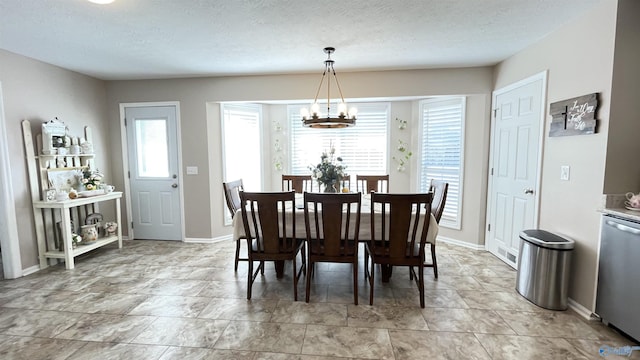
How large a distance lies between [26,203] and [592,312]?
5735mm

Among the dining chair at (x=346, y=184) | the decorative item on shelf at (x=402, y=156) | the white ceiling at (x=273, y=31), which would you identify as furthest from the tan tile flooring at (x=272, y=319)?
the white ceiling at (x=273, y=31)

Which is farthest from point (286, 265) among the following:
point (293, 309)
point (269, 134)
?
point (269, 134)

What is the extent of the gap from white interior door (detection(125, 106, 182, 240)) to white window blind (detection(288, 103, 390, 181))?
1.91 meters

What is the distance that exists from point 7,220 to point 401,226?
416 centimetres

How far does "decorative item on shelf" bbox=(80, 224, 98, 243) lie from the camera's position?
12.2 feet

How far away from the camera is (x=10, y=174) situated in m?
3.10

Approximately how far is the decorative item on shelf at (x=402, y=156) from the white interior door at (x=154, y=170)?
352 centimetres

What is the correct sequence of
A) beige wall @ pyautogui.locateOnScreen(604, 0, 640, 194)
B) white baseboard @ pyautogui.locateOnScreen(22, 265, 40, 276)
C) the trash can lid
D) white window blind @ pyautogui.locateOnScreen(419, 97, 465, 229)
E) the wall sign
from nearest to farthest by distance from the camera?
beige wall @ pyautogui.locateOnScreen(604, 0, 640, 194)
the wall sign
the trash can lid
white baseboard @ pyautogui.locateOnScreen(22, 265, 40, 276)
white window blind @ pyautogui.locateOnScreen(419, 97, 465, 229)

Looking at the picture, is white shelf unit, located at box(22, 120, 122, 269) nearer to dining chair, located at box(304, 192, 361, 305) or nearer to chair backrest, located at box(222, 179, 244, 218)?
chair backrest, located at box(222, 179, 244, 218)

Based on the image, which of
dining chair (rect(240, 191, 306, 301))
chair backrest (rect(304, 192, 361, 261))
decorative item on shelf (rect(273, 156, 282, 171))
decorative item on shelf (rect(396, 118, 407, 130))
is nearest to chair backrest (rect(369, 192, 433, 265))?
chair backrest (rect(304, 192, 361, 261))

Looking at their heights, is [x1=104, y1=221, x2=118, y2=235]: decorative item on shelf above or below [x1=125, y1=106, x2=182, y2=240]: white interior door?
below

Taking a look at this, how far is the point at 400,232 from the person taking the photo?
8.05ft

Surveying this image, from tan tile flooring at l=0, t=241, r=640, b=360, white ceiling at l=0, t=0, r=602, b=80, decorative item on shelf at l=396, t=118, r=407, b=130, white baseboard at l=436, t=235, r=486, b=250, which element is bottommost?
tan tile flooring at l=0, t=241, r=640, b=360

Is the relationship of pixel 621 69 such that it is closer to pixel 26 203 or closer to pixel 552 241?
pixel 552 241
